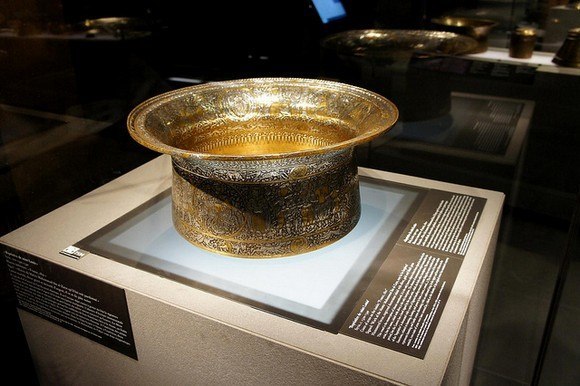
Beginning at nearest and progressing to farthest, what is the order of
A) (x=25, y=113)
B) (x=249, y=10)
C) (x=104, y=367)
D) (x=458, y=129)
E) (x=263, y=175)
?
(x=263, y=175)
(x=104, y=367)
(x=25, y=113)
(x=249, y=10)
(x=458, y=129)

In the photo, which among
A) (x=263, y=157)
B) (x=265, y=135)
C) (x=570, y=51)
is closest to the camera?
(x=263, y=157)

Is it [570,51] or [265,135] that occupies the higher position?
[570,51]

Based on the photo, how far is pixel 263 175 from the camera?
1.21 m

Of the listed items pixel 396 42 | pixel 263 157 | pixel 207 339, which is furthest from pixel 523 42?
pixel 207 339

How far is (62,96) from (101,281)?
0.88 meters

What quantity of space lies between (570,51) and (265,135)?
3.92 ft

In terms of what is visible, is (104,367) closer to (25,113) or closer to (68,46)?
(25,113)

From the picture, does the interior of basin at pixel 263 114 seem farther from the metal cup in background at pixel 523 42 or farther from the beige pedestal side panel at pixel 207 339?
the metal cup in background at pixel 523 42

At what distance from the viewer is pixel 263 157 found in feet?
3.68

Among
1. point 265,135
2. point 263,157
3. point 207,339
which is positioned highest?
point 263,157

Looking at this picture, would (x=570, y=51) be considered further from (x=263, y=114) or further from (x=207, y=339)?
(x=207, y=339)

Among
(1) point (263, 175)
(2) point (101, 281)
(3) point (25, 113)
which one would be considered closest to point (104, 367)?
(2) point (101, 281)

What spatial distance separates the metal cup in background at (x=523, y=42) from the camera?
2.03 metres

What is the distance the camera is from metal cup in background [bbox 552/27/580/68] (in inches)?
75.3
